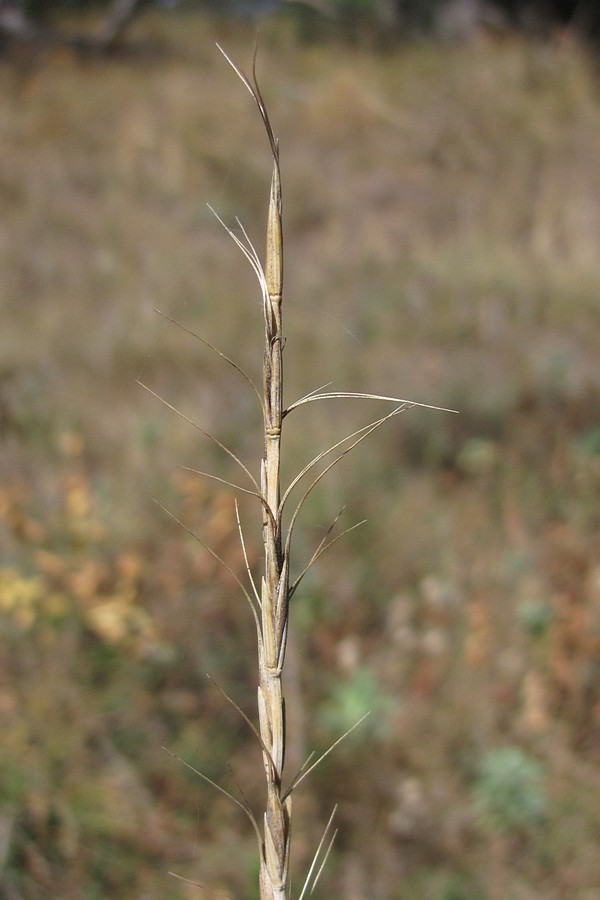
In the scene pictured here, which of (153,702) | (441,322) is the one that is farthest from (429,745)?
(441,322)

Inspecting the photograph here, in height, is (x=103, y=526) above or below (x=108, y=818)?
above

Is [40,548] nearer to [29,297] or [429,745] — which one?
[429,745]

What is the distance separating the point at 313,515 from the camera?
11.3 feet

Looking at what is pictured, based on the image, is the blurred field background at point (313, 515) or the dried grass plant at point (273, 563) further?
the blurred field background at point (313, 515)

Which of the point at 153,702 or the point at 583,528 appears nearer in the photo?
the point at 153,702

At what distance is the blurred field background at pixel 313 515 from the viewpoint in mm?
2404

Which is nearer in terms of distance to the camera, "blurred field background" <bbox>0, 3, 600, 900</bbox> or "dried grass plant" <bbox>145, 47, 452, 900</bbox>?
"dried grass plant" <bbox>145, 47, 452, 900</bbox>

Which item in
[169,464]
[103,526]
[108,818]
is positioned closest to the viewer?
[108,818]

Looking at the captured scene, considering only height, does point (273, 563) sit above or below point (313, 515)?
above

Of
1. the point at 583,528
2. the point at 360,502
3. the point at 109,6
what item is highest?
the point at 109,6

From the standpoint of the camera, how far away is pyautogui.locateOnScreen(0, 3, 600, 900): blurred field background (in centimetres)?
240

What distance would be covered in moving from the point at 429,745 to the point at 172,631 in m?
0.99

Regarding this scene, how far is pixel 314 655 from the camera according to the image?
3.08 metres

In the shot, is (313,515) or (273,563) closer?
(273,563)
